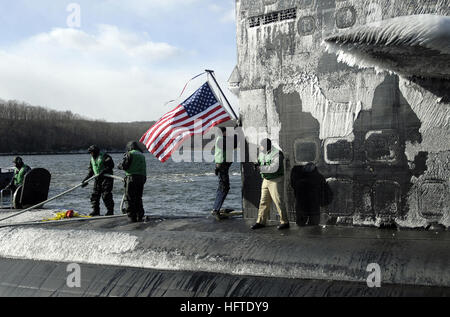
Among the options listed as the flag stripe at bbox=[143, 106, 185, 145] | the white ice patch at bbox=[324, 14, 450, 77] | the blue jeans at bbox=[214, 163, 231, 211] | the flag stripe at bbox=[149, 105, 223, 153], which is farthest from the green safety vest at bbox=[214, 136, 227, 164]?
the white ice patch at bbox=[324, 14, 450, 77]

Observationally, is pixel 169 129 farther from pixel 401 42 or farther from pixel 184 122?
pixel 401 42

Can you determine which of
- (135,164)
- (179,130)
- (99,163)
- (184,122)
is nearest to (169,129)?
(179,130)

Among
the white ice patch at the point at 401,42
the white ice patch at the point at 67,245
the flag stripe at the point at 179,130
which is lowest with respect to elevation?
the white ice patch at the point at 67,245

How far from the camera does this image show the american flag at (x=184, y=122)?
818 cm

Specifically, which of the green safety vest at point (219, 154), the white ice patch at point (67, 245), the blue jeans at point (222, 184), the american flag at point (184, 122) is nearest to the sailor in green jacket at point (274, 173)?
the green safety vest at point (219, 154)

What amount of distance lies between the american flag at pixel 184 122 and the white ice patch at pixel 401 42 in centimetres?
393

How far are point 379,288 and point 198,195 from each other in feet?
88.7

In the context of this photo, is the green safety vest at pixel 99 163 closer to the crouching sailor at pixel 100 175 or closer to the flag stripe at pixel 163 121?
the crouching sailor at pixel 100 175

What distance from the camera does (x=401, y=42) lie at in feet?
12.3

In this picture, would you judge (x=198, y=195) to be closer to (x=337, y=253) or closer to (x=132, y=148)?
(x=132, y=148)

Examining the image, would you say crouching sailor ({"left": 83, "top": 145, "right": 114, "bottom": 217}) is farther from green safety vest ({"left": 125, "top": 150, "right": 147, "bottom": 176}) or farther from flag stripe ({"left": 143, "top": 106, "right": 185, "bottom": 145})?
flag stripe ({"left": 143, "top": 106, "right": 185, "bottom": 145})

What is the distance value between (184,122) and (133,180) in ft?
4.51

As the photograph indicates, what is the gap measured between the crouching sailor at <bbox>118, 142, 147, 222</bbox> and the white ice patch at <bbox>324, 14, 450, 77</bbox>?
480 cm

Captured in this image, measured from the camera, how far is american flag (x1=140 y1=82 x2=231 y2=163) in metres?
8.18
